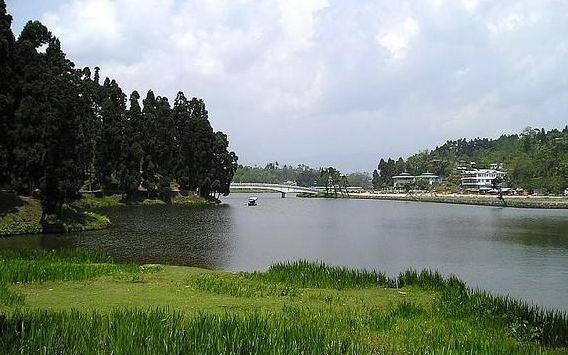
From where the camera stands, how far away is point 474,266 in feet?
93.6

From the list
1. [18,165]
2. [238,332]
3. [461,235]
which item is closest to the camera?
[238,332]

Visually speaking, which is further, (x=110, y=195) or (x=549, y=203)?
(x=549, y=203)

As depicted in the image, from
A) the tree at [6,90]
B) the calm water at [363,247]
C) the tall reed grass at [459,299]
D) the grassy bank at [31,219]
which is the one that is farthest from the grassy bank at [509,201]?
the tall reed grass at [459,299]

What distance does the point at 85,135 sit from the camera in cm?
5938

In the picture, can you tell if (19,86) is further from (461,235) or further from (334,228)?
(461,235)

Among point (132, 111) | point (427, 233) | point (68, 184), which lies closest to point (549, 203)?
point (427, 233)

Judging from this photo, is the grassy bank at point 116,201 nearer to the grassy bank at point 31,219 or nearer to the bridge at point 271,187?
the grassy bank at point 31,219

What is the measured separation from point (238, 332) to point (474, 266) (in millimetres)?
23243

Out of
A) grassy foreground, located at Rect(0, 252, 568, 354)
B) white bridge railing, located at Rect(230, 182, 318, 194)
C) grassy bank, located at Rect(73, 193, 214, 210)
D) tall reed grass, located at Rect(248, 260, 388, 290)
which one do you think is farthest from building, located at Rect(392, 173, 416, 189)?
grassy foreground, located at Rect(0, 252, 568, 354)

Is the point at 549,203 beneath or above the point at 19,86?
beneath

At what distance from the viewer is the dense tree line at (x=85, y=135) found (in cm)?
3769

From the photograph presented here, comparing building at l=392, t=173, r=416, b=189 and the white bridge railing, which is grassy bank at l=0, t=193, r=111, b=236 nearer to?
the white bridge railing

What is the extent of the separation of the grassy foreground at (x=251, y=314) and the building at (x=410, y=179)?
494 ft

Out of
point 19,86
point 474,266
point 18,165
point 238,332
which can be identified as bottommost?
point 474,266
